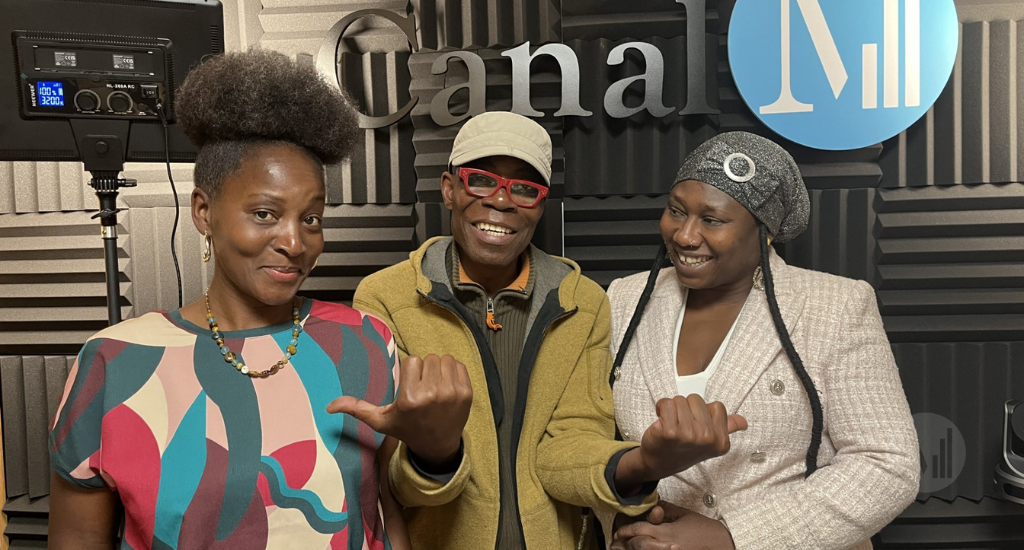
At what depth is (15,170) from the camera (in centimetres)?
306

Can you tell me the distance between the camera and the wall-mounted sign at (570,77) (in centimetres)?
272

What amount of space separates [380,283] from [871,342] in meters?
1.36

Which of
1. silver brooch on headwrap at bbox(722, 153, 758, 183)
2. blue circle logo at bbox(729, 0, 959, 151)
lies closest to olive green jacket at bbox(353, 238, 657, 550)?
silver brooch on headwrap at bbox(722, 153, 758, 183)

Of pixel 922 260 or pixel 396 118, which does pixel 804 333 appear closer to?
pixel 922 260

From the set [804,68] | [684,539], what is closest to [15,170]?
[684,539]

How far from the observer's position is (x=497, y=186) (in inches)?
79.7

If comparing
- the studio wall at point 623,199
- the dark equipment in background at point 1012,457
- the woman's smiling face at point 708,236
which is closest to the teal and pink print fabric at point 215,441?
the woman's smiling face at point 708,236

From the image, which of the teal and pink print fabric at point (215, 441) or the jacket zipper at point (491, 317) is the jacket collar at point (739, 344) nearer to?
the jacket zipper at point (491, 317)

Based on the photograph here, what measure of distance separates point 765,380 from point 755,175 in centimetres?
56

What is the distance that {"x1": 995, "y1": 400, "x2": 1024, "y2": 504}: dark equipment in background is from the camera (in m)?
2.45

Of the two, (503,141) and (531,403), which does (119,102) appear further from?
(531,403)

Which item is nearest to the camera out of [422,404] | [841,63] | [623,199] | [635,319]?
[422,404]
